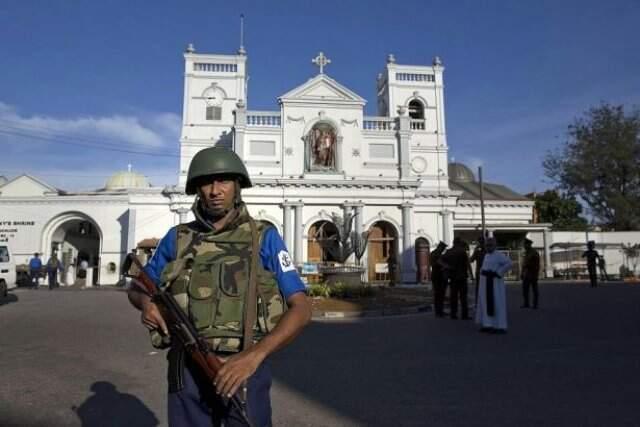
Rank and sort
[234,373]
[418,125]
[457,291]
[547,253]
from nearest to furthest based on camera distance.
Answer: [234,373] < [457,291] < [547,253] < [418,125]

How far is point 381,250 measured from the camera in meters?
29.5

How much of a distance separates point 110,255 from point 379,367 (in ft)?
88.8

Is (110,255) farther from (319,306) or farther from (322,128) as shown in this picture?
(319,306)

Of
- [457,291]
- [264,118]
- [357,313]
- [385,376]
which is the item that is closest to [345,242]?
[264,118]

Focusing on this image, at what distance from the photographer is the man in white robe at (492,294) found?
28.5ft

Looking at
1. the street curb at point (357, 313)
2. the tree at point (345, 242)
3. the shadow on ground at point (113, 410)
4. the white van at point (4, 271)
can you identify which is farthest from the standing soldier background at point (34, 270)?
the shadow on ground at point (113, 410)

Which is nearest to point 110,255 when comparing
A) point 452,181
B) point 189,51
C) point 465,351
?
point 189,51

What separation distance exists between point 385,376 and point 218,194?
162 inches

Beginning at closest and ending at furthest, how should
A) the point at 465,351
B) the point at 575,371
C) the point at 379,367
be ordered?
the point at 575,371 → the point at 379,367 → the point at 465,351

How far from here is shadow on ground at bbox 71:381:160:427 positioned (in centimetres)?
397

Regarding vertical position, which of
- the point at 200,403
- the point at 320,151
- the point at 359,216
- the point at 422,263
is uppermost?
the point at 320,151

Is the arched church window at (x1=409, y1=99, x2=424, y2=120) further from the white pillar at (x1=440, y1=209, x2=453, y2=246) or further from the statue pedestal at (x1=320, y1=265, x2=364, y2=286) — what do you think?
the statue pedestal at (x1=320, y1=265, x2=364, y2=286)

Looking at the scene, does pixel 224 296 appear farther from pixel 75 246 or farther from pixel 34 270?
pixel 75 246

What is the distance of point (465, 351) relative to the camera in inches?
271
